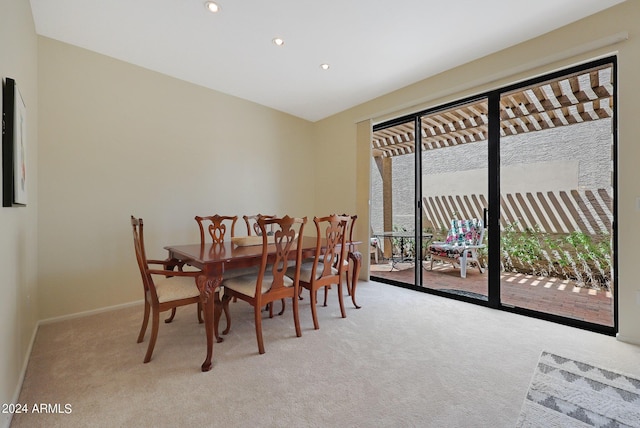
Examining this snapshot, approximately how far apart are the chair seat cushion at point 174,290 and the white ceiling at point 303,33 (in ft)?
7.36

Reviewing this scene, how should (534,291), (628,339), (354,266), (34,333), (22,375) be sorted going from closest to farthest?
(22,375), (628,339), (34,333), (354,266), (534,291)

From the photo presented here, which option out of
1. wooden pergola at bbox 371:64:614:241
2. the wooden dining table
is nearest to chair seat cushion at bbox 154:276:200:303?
the wooden dining table

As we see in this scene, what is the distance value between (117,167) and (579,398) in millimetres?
4233

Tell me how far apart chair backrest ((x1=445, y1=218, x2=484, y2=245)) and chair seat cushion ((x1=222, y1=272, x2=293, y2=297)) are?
2831 millimetres

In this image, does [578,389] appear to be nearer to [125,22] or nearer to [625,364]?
[625,364]

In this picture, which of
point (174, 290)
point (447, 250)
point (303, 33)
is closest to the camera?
point (174, 290)

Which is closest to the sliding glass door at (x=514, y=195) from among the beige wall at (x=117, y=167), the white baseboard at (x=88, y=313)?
the beige wall at (x=117, y=167)

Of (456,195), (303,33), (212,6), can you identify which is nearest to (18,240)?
(212,6)

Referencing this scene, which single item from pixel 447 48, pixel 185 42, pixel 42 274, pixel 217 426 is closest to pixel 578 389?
pixel 217 426

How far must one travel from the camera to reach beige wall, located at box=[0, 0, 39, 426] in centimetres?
139

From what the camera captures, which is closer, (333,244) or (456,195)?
(333,244)

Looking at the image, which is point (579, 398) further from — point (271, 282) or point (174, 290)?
point (174, 290)

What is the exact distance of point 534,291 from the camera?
330 centimetres

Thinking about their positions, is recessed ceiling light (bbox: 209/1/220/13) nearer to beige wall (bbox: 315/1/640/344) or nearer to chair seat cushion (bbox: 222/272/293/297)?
chair seat cushion (bbox: 222/272/293/297)
